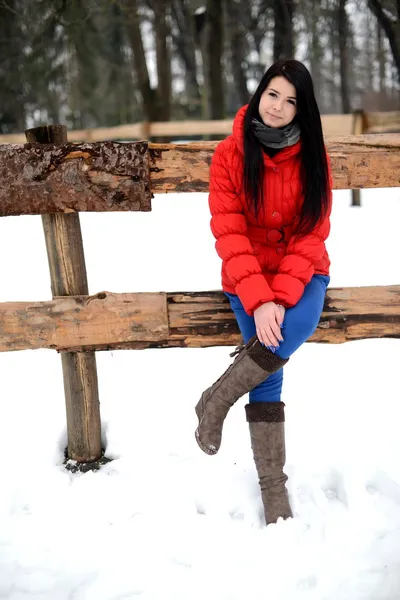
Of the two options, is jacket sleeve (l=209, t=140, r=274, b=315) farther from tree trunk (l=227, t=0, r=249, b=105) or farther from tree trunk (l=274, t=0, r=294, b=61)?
tree trunk (l=227, t=0, r=249, b=105)

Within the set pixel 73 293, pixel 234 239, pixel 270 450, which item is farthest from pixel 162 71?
pixel 270 450

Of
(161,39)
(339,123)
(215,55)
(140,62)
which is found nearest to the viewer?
(339,123)

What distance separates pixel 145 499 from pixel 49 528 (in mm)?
428

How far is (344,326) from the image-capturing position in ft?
8.20

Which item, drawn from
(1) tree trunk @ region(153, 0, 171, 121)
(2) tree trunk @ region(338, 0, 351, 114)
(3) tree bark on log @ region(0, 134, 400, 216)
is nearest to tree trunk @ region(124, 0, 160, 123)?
(1) tree trunk @ region(153, 0, 171, 121)

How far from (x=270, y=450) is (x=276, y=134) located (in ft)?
4.29

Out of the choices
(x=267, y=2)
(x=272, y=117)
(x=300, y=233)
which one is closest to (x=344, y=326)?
(x=300, y=233)

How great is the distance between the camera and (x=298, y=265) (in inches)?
84.4

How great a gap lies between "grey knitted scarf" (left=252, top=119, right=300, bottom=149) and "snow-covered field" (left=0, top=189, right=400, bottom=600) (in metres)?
1.48

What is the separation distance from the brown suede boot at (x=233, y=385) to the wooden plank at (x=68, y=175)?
2.70 feet

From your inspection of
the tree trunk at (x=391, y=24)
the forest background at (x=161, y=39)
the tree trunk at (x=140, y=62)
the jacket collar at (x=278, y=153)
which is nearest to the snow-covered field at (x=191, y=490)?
the jacket collar at (x=278, y=153)

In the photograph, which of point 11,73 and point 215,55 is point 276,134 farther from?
point 11,73

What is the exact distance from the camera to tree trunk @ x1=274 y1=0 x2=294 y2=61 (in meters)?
9.66

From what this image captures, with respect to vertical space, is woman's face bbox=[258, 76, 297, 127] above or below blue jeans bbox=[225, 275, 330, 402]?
above
